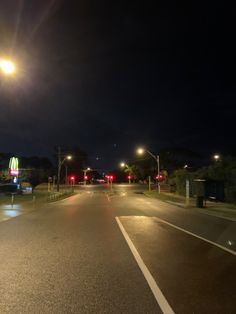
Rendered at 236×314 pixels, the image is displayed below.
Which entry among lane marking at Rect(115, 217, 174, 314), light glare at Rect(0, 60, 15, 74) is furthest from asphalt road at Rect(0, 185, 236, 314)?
light glare at Rect(0, 60, 15, 74)

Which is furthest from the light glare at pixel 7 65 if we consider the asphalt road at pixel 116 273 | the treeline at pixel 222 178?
the treeline at pixel 222 178

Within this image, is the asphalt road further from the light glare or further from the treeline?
the treeline

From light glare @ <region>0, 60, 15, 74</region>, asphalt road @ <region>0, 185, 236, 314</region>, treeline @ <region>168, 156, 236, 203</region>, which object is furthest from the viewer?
treeline @ <region>168, 156, 236, 203</region>

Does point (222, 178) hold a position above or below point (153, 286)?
above

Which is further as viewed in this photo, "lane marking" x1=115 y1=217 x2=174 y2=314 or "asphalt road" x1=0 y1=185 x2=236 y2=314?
"asphalt road" x1=0 y1=185 x2=236 y2=314

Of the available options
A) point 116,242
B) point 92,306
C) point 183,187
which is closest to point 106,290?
A: point 92,306

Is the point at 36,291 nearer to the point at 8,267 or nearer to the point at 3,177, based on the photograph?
the point at 8,267

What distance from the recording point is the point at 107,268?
9.56m

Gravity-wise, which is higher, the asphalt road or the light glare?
the light glare

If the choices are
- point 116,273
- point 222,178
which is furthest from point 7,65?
point 222,178

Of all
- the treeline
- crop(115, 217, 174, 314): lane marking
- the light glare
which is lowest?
crop(115, 217, 174, 314): lane marking

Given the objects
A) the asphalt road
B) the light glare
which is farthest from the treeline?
the light glare

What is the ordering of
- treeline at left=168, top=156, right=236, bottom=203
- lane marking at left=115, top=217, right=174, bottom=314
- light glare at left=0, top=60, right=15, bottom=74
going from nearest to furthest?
1. lane marking at left=115, top=217, right=174, bottom=314
2. light glare at left=0, top=60, right=15, bottom=74
3. treeline at left=168, top=156, right=236, bottom=203

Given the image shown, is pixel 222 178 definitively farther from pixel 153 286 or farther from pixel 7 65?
pixel 153 286
